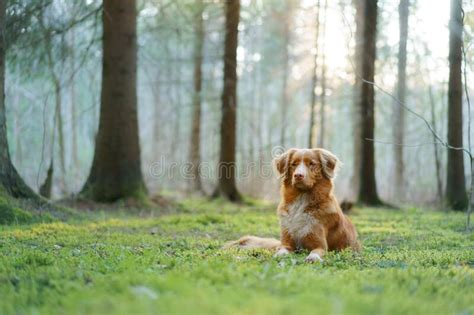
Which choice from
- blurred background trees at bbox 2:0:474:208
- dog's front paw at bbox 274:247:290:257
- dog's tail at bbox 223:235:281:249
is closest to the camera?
dog's front paw at bbox 274:247:290:257

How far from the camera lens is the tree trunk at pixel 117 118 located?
45.2 ft

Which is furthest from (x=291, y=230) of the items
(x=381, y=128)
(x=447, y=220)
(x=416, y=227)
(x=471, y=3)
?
(x=381, y=128)

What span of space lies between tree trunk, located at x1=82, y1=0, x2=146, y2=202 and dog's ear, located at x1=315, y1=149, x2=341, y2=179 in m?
7.29

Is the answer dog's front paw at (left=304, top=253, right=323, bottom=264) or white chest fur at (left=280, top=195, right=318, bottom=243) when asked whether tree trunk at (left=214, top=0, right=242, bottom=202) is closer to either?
white chest fur at (left=280, top=195, right=318, bottom=243)

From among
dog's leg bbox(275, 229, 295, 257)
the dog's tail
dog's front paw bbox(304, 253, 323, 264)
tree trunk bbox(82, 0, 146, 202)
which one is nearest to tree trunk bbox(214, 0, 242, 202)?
tree trunk bbox(82, 0, 146, 202)

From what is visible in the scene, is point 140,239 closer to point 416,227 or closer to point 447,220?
point 416,227

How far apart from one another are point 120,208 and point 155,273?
27.5 ft

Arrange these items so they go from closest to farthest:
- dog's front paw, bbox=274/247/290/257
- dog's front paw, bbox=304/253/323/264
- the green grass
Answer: the green grass
dog's front paw, bbox=304/253/323/264
dog's front paw, bbox=274/247/290/257

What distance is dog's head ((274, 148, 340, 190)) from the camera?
7.45 m

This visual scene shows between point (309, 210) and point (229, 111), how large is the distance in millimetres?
10942

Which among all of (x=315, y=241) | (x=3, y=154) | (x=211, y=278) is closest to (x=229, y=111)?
(x=3, y=154)

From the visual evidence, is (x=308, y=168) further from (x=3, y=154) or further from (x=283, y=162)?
(x=3, y=154)

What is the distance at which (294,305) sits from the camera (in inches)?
152

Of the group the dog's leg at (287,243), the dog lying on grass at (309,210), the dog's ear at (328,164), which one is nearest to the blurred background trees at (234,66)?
the dog's ear at (328,164)
